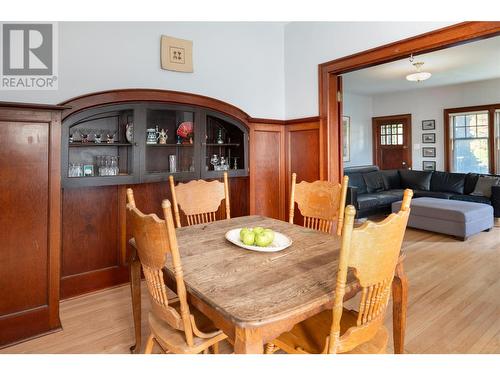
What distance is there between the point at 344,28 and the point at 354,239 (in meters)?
2.59

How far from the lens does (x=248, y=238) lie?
1588mm

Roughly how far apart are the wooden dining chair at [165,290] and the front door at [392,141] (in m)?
7.19

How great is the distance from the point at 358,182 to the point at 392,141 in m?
2.56

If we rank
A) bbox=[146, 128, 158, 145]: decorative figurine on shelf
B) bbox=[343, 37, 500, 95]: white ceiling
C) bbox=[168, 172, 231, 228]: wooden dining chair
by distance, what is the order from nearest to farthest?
bbox=[168, 172, 231, 228]: wooden dining chair → bbox=[146, 128, 158, 145]: decorative figurine on shelf → bbox=[343, 37, 500, 95]: white ceiling

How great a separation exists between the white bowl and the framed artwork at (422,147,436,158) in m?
6.44

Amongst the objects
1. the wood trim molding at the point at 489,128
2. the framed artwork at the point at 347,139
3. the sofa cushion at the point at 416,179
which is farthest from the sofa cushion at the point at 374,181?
the wood trim molding at the point at 489,128

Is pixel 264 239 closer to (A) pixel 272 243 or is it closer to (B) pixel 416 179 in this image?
(A) pixel 272 243

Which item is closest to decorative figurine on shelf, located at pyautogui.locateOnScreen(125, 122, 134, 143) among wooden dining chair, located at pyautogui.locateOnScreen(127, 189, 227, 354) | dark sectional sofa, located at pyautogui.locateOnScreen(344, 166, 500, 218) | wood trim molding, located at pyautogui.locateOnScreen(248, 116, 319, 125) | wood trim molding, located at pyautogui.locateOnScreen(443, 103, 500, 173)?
wood trim molding, located at pyautogui.locateOnScreen(248, 116, 319, 125)

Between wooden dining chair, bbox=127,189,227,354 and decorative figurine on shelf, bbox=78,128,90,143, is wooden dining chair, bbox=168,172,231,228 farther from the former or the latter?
decorative figurine on shelf, bbox=78,128,90,143

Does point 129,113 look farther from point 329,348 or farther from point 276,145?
point 329,348

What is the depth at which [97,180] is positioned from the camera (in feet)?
8.08

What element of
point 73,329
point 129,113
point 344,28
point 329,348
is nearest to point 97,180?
point 129,113

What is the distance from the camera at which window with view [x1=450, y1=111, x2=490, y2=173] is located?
6.36 m

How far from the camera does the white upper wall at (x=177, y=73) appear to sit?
2.51 m
